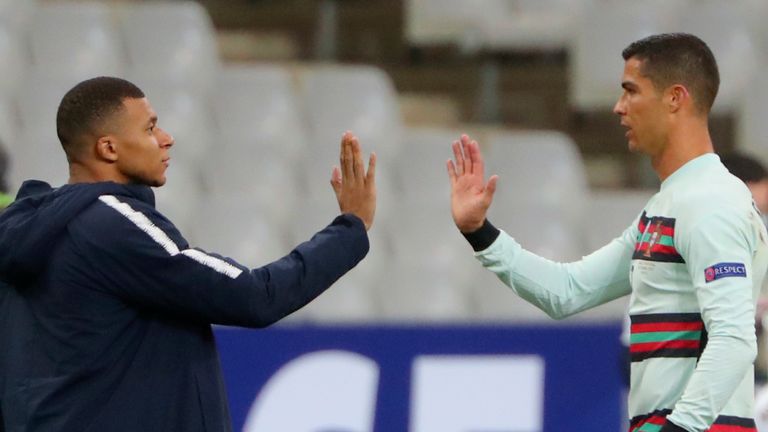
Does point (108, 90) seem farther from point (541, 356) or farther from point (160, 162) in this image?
point (541, 356)

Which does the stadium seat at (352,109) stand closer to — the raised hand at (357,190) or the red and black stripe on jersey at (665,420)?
the raised hand at (357,190)

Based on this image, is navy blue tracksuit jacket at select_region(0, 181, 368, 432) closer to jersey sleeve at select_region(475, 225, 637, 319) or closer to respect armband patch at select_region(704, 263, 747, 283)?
jersey sleeve at select_region(475, 225, 637, 319)

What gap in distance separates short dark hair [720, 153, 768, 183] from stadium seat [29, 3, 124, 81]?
301 cm

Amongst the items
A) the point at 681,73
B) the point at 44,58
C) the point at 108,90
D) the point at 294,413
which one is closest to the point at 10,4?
the point at 44,58

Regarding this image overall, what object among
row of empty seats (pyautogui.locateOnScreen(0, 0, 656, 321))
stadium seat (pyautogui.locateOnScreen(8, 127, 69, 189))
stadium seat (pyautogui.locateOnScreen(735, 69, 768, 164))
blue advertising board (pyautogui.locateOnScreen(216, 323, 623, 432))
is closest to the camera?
blue advertising board (pyautogui.locateOnScreen(216, 323, 623, 432))

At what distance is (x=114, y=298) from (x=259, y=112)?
13.7 ft

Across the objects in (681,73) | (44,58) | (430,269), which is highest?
(44,58)

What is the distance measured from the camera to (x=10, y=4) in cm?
731

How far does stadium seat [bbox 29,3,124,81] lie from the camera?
7.24 m

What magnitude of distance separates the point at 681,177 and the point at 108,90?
3.98 feet

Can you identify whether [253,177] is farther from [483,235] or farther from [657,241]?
[657,241]

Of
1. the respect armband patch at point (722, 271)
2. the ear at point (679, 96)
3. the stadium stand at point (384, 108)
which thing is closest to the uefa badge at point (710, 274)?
the respect armband patch at point (722, 271)

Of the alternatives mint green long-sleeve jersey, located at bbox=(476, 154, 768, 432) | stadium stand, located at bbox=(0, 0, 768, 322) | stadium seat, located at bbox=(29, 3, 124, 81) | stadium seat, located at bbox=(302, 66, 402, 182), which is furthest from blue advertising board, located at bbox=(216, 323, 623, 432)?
mint green long-sleeve jersey, located at bbox=(476, 154, 768, 432)

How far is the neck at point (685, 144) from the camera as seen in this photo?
11.3 ft
